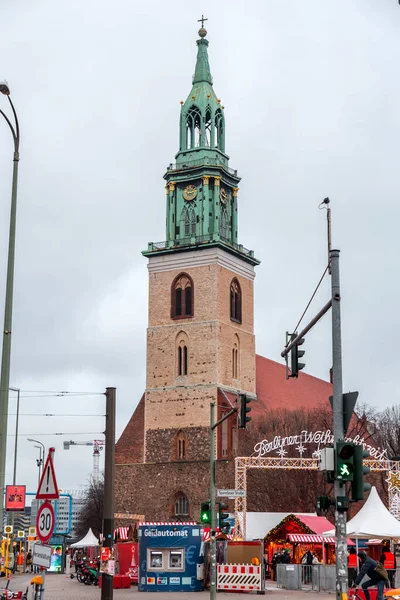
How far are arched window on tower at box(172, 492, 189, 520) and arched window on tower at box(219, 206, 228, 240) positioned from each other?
1937cm

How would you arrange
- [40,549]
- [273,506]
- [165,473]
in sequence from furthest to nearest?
[165,473] → [273,506] → [40,549]

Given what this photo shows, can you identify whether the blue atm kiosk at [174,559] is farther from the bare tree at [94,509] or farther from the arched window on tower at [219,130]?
the bare tree at [94,509]

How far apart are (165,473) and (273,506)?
9.13m

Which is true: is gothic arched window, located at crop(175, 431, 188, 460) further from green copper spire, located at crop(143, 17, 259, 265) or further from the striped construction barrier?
the striped construction barrier

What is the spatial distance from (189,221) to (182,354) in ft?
33.5

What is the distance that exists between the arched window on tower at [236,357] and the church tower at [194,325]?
0.24 ft

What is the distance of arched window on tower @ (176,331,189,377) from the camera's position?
72812 millimetres

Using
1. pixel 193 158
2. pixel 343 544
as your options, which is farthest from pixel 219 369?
pixel 343 544

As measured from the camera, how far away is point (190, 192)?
7612 centimetres

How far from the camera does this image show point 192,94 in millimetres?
78312

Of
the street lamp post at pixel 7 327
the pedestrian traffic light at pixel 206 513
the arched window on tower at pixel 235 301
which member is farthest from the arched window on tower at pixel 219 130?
the street lamp post at pixel 7 327

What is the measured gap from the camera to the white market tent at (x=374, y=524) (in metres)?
36.8

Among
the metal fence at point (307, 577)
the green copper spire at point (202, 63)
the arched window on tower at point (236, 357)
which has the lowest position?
the metal fence at point (307, 577)

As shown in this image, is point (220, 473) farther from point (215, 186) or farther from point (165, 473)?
point (215, 186)
